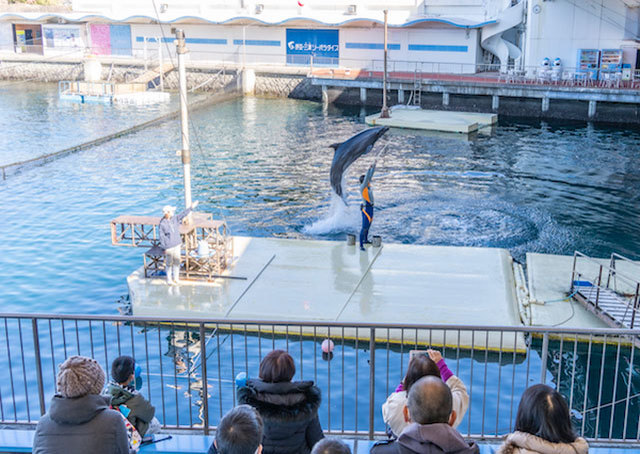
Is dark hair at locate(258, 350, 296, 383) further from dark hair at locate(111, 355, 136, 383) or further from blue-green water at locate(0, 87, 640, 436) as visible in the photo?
blue-green water at locate(0, 87, 640, 436)

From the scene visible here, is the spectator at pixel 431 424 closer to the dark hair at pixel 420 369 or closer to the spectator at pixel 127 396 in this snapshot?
the dark hair at pixel 420 369

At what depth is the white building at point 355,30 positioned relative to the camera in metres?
47.1

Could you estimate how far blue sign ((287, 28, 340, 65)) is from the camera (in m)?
58.7

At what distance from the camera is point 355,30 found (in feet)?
189

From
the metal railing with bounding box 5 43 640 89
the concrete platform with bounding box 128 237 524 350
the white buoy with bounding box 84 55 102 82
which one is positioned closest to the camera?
the concrete platform with bounding box 128 237 524 350

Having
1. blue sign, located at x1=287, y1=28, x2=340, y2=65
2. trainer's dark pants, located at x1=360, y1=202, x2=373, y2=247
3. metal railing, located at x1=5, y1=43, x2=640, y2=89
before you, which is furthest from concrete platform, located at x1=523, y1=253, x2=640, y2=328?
blue sign, located at x1=287, y1=28, x2=340, y2=65

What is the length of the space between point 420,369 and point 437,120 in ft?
117

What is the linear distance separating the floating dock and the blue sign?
16.5 meters

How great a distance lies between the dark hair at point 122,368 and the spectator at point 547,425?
3.60m

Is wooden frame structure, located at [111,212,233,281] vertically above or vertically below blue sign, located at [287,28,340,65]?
below

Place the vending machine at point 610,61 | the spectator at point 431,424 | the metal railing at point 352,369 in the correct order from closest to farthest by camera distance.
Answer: the spectator at point 431,424 → the metal railing at point 352,369 → the vending machine at point 610,61

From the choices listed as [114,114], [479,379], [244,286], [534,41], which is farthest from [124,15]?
[479,379]

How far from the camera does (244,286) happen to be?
1478 centimetres

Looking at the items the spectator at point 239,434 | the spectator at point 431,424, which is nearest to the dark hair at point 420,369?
the spectator at point 431,424
